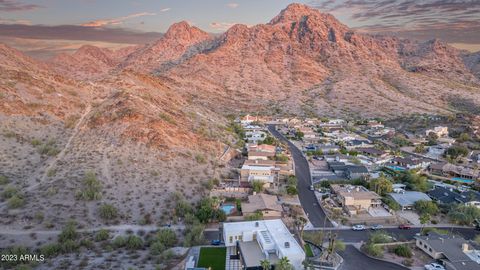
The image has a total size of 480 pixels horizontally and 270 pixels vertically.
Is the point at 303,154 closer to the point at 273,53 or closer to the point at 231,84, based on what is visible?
the point at 231,84

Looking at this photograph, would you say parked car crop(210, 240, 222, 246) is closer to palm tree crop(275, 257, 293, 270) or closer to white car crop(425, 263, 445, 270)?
palm tree crop(275, 257, 293, 270)

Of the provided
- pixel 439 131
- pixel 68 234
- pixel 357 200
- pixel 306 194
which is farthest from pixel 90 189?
pixel 439 131

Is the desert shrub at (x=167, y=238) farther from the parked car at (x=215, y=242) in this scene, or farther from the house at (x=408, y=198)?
the house at (x=408, y=198)

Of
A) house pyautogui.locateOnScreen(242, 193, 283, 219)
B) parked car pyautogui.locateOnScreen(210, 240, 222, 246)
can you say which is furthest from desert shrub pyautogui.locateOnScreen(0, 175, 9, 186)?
house pyautogui.locateOnScreen(242, 193, 283, 219)

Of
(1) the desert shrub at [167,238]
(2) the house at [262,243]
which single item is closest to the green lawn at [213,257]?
(2) the house at [262,243]

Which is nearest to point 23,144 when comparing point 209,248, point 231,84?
point 209,248

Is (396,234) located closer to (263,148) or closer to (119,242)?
(119,242)
